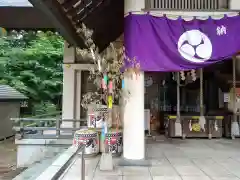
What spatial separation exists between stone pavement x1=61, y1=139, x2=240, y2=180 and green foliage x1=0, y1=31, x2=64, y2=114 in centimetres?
1021

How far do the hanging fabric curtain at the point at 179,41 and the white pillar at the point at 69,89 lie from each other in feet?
16.4

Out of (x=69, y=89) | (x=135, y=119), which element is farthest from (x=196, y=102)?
(x=135, y=119)

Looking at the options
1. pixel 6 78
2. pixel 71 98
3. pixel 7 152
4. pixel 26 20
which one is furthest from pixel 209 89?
pixel 6 78

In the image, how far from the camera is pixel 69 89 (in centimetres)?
1064

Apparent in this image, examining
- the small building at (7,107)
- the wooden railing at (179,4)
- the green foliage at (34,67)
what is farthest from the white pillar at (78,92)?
the green foliage at (34,67)

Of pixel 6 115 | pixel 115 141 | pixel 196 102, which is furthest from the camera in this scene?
pixel 6 115

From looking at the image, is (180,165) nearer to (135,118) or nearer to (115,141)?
(135,118)

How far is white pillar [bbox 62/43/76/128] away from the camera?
10.6m

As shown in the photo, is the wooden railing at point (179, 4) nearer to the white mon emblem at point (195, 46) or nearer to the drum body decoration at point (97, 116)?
the white mon emblem at point (195, 46)

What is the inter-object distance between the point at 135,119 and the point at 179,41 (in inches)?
77.7

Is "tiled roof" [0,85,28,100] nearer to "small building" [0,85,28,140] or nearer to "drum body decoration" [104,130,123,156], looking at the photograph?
"small building" [0,85,28,140]

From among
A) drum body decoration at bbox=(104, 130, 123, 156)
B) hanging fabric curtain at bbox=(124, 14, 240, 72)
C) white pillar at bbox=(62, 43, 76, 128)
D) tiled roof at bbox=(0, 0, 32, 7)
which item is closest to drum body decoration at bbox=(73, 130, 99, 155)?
drum body decoration at bbox=(104, 130, 123, 156)

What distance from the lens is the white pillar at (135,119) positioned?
6090 mm

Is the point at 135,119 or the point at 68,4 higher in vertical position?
the point at 68,4
